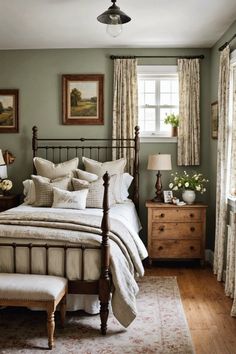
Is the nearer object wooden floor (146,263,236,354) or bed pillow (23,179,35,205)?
wooden floor (146,263,236,354)

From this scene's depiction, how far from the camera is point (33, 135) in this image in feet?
18.9

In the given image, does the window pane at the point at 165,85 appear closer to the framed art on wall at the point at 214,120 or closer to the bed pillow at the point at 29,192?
the framed art on wall at the point at 214,120

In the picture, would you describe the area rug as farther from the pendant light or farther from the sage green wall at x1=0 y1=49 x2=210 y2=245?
the pendant light

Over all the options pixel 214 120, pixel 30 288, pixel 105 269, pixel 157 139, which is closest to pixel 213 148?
pixel 214 120

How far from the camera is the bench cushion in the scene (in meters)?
3.09

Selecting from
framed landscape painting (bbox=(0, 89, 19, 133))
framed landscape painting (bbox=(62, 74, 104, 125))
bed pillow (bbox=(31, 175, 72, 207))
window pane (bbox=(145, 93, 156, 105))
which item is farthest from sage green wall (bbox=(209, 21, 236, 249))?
framed landscape painting (bbox=(0, 89, 19, 133))

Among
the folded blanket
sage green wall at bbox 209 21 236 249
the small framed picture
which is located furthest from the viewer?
the small framed picture

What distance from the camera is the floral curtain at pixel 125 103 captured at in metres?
5.74

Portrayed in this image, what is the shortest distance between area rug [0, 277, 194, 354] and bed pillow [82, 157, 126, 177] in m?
1.83

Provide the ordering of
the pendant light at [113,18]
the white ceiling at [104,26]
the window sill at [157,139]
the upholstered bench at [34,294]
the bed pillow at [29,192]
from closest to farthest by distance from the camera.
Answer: the upholstered bench at [34,294] → the pendant light at [113,18] → the white ceiling at [104,26] → the bed pillow at [29,192] → the window sill at [157,139]

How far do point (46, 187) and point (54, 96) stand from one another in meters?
1.45

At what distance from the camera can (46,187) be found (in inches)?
199

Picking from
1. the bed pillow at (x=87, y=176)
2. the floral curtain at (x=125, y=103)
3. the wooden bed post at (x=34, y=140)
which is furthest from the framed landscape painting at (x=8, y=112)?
the floral curtain at (x=125, y=103)

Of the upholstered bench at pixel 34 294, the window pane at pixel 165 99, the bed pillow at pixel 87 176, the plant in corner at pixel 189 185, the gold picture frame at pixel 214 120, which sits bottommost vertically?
the upholstered bench at pixel 34 294
